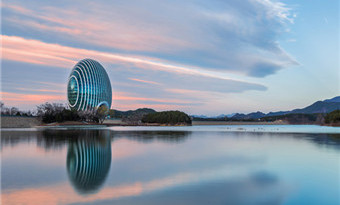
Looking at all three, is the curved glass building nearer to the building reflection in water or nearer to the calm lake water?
the building reflection in water

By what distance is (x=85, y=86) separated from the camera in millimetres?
Result: 127188

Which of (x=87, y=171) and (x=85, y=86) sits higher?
(x=85, y=86)

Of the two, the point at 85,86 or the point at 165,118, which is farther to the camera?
the point at 85,86

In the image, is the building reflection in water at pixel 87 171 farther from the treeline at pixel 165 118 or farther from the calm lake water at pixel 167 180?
the treeline at pixel 165 118

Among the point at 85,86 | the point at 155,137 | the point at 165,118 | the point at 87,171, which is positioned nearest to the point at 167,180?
the point at 87,171

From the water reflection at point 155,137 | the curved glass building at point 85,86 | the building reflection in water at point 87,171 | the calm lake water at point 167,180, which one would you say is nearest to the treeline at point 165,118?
the curved glass building at point 85,86

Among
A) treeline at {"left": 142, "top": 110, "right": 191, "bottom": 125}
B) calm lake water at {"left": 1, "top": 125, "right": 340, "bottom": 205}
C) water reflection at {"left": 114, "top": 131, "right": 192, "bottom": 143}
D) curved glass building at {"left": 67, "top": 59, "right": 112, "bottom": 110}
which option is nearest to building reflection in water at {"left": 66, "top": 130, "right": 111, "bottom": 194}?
calm lake water at {"left": 1, "top": 125, "right": 340, "bottom": 205}

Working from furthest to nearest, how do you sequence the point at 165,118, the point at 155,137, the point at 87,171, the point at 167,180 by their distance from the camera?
the point at 165,118
the point at 155,137
the point at 87,171
the point at 167,180

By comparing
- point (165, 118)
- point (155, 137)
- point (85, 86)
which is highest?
point (85, 86)

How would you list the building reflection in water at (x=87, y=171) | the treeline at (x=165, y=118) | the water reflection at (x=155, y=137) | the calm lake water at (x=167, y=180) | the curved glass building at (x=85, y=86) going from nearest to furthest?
1. the calm lake water at (x=167, y=180)
2. the building reflection in water at (x=87, y=171)
3. the water reflection at (x=155, y=137)
4. the treeline at (x=165, y=118)
5. the curved glass building at (x=85, y=86)

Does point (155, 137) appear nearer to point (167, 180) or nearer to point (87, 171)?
point (87, 171)

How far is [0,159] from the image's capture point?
16.1 metres

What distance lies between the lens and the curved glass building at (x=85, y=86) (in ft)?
416

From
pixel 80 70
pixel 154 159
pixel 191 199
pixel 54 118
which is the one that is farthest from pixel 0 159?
pixel 80 70
